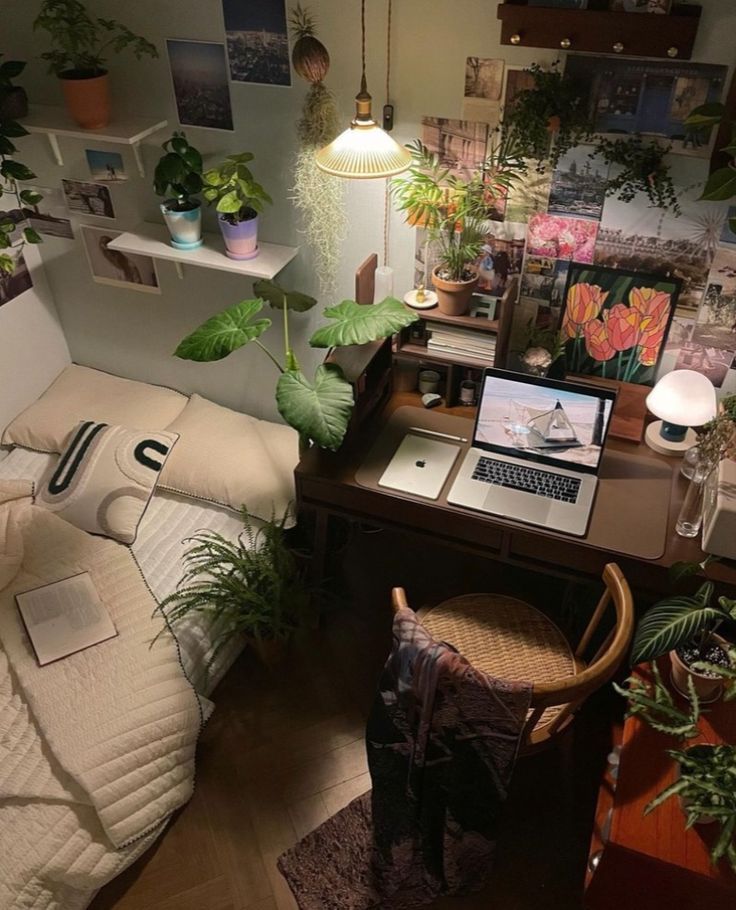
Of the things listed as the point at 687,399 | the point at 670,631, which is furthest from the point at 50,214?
the point at 670,631

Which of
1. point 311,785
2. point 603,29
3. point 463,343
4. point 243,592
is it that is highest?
point 603,29

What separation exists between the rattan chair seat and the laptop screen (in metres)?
0.45

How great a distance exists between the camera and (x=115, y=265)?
3021mm

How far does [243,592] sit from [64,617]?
552 mm

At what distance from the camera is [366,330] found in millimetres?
2268

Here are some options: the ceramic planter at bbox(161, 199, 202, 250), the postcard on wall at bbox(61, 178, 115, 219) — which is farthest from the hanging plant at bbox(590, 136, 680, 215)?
the postcard on wall at bbox(61, 178, 115, 219)

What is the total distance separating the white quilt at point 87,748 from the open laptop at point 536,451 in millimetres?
1020

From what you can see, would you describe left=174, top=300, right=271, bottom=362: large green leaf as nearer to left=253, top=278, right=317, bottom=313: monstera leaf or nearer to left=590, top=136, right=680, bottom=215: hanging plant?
left=253, top=278, right=317, bottom=313: monstera leaf

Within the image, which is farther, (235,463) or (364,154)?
(235,463)

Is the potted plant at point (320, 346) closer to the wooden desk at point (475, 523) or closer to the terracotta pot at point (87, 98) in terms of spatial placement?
the wooden desk at point (475, 523)

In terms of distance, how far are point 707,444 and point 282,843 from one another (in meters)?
1.61

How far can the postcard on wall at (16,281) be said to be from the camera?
3006 millimetres

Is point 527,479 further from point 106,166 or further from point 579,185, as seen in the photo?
point 106,166

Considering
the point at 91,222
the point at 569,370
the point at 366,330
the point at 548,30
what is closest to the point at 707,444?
the point at 569,370
